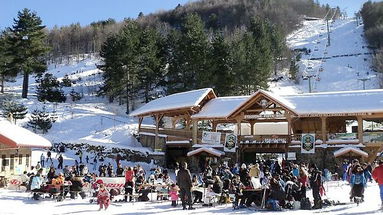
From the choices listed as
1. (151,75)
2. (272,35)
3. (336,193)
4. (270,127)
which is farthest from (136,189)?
(272,35)

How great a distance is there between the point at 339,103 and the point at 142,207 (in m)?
17.8

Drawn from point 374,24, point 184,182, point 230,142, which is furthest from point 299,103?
point 374,24

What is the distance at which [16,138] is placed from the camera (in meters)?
22.5

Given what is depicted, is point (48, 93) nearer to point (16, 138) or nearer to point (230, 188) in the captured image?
point (16, 138)

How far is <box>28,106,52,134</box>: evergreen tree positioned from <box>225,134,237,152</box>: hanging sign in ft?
50.0

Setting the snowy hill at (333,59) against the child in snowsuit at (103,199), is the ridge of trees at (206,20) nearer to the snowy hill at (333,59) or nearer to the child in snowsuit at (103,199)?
the snowy hill at (333,59)

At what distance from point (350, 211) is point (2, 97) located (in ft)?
125

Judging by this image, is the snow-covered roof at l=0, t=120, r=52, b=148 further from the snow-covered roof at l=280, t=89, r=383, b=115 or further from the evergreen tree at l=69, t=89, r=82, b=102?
the evergreen tree at l=69, t=89, r=82, b=102

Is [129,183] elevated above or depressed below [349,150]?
below

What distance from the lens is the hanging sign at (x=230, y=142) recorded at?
31.0 metres

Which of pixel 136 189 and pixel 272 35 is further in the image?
pixel 272 35

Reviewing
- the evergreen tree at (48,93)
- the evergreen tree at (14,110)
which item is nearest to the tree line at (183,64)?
the evergreen tree at (48,93)

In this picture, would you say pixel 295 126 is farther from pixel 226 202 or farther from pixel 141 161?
pixel 226 202

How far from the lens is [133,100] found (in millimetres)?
48594
